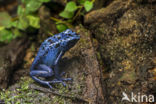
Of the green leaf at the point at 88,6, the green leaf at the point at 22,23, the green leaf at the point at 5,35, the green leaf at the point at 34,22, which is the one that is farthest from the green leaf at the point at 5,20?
the green leaf at the point at 88,6

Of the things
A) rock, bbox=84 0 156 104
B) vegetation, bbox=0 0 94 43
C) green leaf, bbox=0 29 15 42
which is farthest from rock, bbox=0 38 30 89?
rock, bbox=84 0 156 104

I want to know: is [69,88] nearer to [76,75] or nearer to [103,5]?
[76,75]

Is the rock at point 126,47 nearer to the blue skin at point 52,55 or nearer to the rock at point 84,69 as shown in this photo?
the rock at point 84,69

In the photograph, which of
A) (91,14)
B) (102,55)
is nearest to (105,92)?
(102,55)

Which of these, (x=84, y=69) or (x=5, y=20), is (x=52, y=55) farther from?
(x=5, y=20)

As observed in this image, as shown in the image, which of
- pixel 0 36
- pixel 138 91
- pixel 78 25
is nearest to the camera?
pixel 138 91

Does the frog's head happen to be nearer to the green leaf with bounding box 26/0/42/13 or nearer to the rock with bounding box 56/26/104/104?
the rock with bounding box 56/26/104/104
